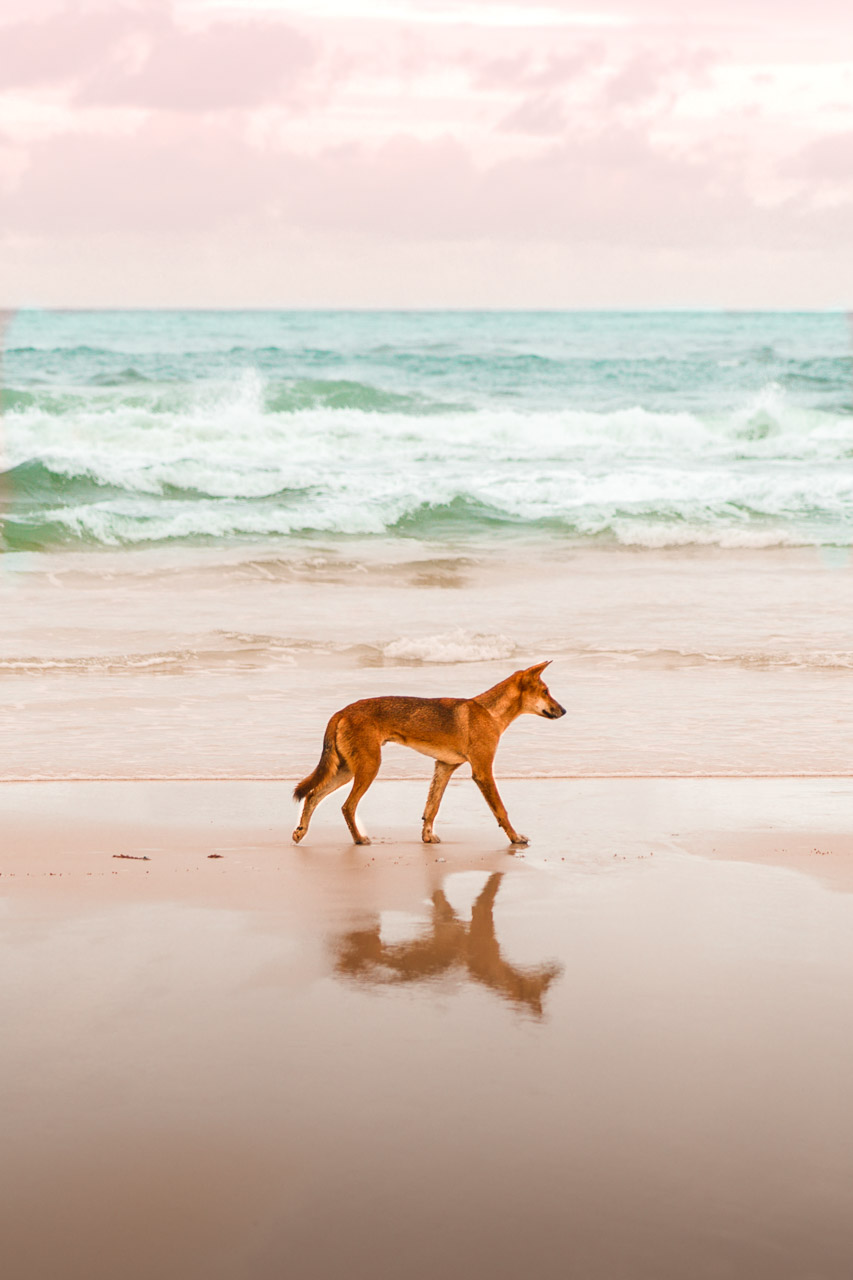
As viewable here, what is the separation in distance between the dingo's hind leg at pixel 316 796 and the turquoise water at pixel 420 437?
15839 mm

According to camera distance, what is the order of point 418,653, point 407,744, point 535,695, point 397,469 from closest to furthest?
point 407,744 < point 535,695 < point 418,653 < point 397,469

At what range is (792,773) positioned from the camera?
28.1 ft

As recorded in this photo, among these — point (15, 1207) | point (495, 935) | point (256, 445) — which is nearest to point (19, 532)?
point (256, 445)

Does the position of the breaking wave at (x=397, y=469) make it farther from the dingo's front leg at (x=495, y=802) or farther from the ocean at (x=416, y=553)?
the dingo's front leg at (x=495, y=802)

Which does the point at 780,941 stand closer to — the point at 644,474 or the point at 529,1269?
the point at 529,1269

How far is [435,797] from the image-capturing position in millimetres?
7051

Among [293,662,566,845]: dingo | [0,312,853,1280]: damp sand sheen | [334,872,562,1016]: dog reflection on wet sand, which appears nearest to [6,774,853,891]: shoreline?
[0,312,853,1280]: damp sand sheen

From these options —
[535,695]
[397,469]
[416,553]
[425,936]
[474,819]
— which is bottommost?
[416,553]

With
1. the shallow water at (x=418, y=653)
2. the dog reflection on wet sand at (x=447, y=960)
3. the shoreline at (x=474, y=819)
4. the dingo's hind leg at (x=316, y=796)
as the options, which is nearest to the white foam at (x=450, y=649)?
the shallow water at (x=418, y=653)

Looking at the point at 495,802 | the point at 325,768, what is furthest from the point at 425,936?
the point at 325,768

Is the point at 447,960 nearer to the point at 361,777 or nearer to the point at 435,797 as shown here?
the point at 361,777

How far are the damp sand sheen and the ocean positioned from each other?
10cm

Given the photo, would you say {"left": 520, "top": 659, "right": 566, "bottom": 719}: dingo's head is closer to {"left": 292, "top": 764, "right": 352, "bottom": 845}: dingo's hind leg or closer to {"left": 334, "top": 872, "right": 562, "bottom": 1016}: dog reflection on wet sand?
{"left": 292, "top": 764, "right": 352, "bottom": 845}: dingo's hind leg

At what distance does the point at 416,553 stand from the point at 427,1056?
17428mm
